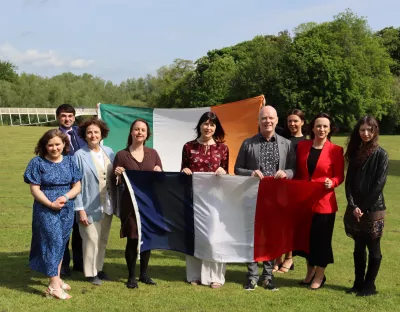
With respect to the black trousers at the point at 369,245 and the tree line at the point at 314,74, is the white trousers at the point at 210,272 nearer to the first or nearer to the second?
the black trousers at the point at 369,245

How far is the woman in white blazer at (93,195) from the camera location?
5836mm

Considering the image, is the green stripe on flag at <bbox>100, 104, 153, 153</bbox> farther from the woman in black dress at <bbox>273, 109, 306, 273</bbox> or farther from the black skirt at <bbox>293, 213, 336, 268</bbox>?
the black skirt at <bbox>293, 213, 336, 268</bbox>

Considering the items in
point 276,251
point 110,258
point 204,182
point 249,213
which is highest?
point 204,182

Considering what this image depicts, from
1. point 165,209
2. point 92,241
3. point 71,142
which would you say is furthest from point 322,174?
point 71,142

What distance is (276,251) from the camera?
5957 millimetres

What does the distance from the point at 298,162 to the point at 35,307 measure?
345cm

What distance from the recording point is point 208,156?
5910 mm

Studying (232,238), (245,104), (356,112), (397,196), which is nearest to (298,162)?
(232,238)

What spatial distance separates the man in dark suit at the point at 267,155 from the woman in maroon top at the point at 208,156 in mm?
273

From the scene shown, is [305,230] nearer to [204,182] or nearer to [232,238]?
[232,238]

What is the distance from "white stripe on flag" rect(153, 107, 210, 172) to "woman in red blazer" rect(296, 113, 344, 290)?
138 inches

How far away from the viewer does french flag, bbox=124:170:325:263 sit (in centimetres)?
594

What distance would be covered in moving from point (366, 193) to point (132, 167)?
2765 millimetres

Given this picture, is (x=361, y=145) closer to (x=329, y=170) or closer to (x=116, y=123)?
(x=329, y=170)
